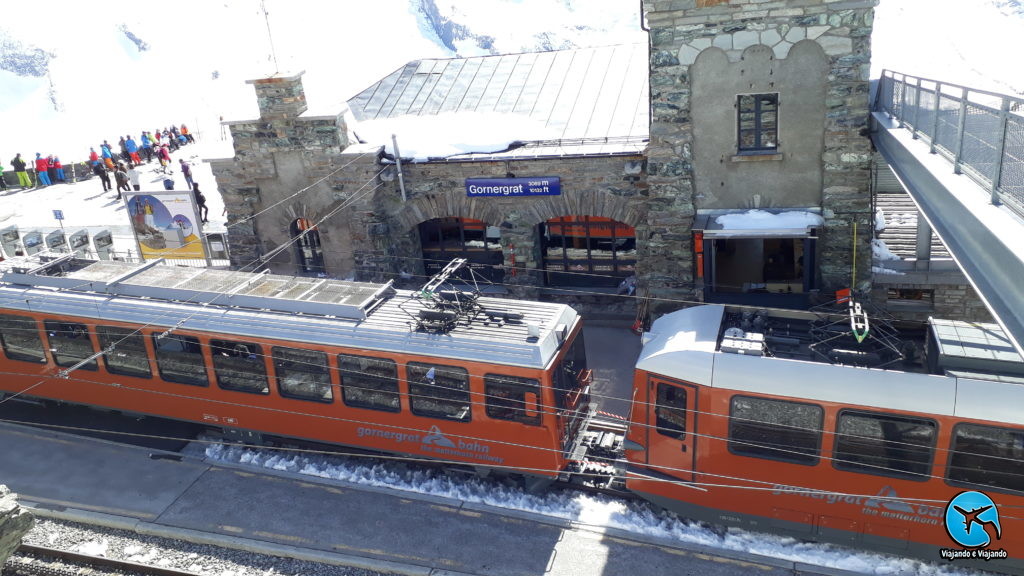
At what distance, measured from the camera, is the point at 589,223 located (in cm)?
1909

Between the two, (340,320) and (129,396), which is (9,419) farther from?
(340,320)

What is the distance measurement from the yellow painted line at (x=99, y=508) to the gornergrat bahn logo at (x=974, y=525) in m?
11.8

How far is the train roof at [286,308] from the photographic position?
12344 millimetres

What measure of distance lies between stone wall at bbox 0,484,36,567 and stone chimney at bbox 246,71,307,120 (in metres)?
10.4

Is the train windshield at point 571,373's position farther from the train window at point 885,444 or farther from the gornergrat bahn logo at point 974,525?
the gornergrat bahn logo at point 974,525

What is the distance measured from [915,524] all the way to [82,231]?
2232cm

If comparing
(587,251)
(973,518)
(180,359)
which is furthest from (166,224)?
(973,518)

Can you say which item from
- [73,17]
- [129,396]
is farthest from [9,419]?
[73,17]

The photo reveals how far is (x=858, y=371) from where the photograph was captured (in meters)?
10.2

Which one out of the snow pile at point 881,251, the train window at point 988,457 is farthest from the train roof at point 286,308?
the snow pile at point 881,251

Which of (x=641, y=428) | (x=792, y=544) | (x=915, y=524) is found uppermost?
(x=641, y=428)

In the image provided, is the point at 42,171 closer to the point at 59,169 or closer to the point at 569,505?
the point at 59,169

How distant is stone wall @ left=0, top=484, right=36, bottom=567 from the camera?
11.0 meters

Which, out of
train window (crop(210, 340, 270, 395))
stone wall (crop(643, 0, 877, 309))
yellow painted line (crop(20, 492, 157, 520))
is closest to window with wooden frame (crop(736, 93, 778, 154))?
stone wall (crop(643, 0, 877, 309))
